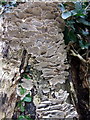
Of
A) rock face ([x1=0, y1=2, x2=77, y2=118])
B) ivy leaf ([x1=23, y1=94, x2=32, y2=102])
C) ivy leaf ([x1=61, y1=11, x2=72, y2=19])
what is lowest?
ivy leaf ([x1=23, y1=94, x2=32, y2=102])

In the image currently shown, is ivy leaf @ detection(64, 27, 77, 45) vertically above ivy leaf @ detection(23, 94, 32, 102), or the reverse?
ivy leaf @ detection(64, 27, 77, 45)

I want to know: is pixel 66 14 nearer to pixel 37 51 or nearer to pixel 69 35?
pixel 69 35

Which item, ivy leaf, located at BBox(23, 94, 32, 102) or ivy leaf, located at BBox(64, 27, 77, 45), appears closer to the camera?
ivy leaf, located at BBox(23, 94, 32, 102)

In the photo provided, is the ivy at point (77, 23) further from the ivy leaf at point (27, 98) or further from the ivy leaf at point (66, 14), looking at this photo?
the ivy leaf at point (27, 98)

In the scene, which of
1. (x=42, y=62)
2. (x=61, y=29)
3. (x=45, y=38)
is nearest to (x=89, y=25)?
(x=61, y=29)

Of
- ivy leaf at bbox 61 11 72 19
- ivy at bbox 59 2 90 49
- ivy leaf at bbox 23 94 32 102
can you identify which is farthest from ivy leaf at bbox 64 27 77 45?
ivy leaf at bbox 23 94 32 102

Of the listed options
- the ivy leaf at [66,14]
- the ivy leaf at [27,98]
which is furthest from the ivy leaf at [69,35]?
the ivy leaf at [27,98]

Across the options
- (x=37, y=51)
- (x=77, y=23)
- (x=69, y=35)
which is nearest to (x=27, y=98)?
(x=37, y=51)

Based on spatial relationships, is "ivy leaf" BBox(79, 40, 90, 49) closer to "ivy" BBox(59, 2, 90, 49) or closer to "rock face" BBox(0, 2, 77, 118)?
"ivy" BBox(59, 2, 90, 49)

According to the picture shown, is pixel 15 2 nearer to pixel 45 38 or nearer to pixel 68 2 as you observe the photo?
pixel 68 2
